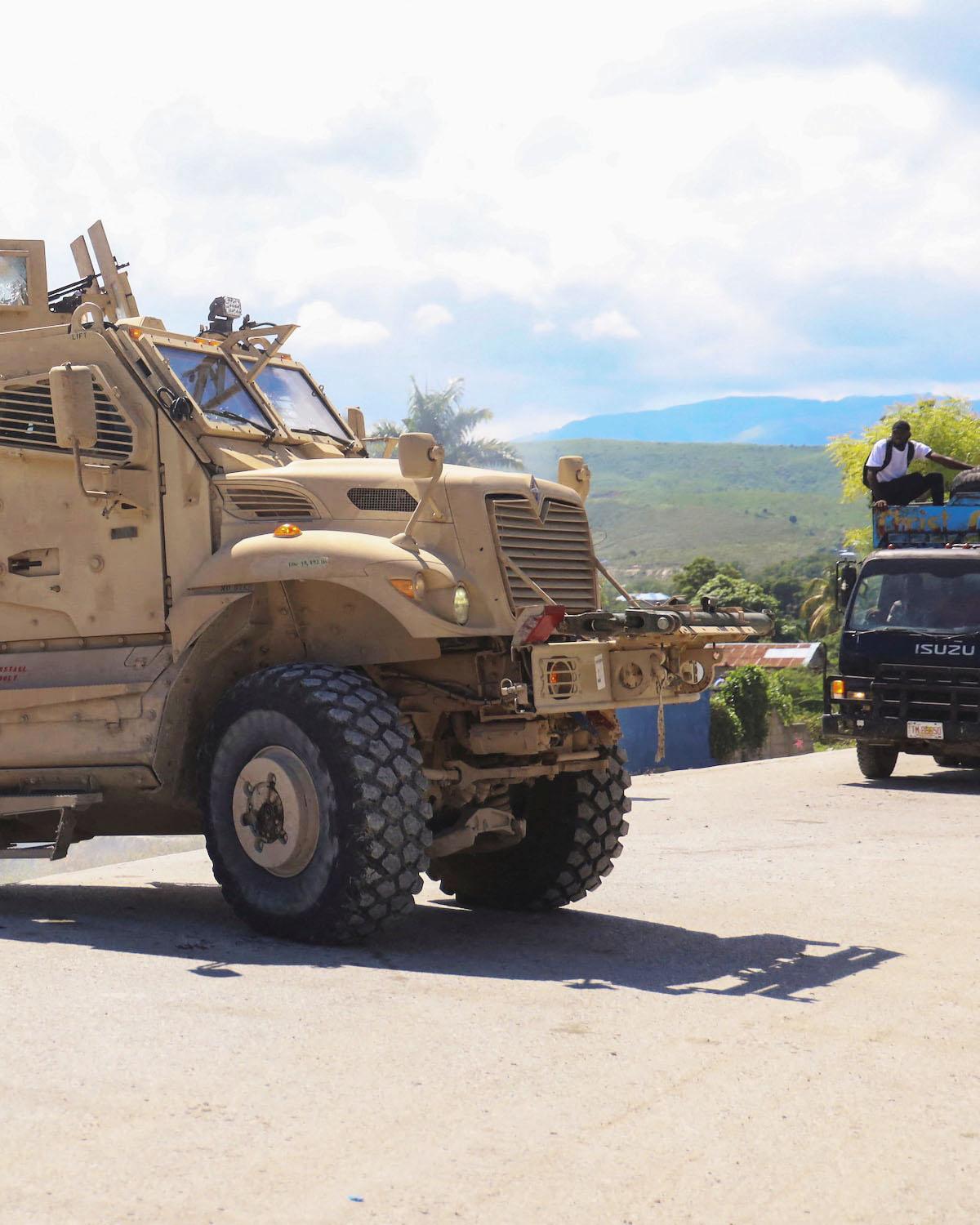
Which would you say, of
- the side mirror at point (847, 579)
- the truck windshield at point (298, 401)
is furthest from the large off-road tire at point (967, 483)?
the truck windshield at point (298, 401)

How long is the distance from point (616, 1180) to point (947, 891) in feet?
19.4

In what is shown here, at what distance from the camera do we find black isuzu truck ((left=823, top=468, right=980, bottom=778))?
1669 centimetres

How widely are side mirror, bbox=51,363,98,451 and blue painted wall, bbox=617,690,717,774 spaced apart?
18.1 meters

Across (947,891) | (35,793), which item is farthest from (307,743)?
(947,891)

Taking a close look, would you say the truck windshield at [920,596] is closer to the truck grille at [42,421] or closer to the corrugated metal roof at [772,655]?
the truck grille at [42,421]

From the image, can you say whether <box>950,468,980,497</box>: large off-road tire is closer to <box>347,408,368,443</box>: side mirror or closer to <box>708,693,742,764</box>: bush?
<box>347,408,368,443</box>: side mirror

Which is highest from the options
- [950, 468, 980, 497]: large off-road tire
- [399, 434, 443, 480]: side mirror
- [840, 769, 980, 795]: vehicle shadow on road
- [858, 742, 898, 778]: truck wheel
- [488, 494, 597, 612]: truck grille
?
[950, 468, 980, 497]: large off-road tire

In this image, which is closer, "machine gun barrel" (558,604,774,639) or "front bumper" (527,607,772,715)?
"front bumper" (527,607,772,715)

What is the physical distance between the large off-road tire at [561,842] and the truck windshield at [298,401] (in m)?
2.49

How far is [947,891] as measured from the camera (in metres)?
9.92

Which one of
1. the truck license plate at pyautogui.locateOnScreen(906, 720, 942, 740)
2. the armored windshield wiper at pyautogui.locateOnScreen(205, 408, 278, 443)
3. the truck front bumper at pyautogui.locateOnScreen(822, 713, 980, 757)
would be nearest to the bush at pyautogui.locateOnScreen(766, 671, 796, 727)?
the truck front bumper at pyautogui.locateOnScreen(822, 713, 980, 757)

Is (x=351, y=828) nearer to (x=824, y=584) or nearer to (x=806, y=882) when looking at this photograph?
(x=806, y=882)

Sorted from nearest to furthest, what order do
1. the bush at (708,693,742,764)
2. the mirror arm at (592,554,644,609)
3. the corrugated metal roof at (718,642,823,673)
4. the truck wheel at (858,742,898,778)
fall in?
1. the mirror arm at (592,554,644,609)
2. the truck wheel at (858,742,898,778)
3. the bush at (708,693,742,764)
4. the corrugated metal roof at (718,642,823,673)

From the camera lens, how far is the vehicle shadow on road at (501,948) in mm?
7312
